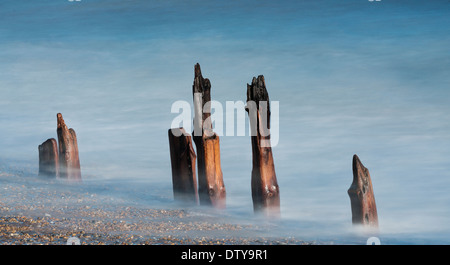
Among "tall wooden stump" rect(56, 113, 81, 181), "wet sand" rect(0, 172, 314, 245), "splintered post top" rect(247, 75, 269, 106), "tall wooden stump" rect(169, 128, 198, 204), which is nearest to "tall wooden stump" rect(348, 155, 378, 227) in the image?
"wet sand" rect(0, 172, 314, 245)

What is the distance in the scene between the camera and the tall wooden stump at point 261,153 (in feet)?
50.6

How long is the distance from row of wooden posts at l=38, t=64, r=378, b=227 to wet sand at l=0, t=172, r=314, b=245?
589 millimetres

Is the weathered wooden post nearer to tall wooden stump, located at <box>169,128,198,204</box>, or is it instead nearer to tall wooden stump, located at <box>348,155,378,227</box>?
tall wooden stump, located at <box>169,128,198,204</box>

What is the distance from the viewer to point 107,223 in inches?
609

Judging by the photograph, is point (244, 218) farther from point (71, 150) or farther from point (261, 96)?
point (71, 150)

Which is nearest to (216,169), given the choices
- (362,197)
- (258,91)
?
(258,91)

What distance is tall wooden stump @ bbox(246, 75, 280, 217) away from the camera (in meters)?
15.4

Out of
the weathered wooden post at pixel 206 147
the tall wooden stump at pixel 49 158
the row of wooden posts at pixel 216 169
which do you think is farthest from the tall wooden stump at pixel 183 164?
the tall wooden stump at pixel 49 158

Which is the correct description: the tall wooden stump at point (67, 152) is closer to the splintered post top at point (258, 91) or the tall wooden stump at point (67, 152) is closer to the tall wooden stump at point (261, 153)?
the tall wooden stump at point (261, 153)

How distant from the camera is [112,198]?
19.5 meters

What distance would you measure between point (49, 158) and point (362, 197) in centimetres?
1174

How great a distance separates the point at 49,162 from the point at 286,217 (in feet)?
30.2

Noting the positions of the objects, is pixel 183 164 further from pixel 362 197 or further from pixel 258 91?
pixel 362 197

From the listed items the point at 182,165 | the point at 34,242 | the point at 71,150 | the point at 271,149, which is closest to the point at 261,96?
the point at 271,149
